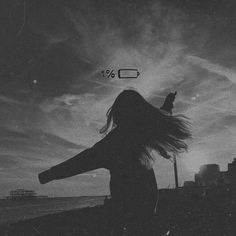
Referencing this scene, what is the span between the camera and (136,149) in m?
2.48

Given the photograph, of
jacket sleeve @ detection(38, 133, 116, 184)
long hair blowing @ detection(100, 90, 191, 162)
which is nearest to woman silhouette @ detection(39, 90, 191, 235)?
long hair blowing @ detection(100, 90, 191, 162)

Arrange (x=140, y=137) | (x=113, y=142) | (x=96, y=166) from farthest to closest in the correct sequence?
1. (x=140, y=137)
2. (x=113, y=142)
3. (x=96, y=166)

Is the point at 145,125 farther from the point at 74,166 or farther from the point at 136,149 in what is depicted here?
the point at 74,166

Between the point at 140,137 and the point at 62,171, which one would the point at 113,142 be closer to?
the point at 140,137

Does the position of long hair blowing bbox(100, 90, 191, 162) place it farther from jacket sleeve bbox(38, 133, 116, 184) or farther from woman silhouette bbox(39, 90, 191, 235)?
jacket sleeve bbox(38, 133, 116, 184)

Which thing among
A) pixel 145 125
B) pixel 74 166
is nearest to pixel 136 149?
pixel 145 125

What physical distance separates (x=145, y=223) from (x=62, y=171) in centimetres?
99

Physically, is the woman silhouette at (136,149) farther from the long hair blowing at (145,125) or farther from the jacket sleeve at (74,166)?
the jacket sleeve at (74,166)

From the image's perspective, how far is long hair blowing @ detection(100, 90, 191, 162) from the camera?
2439 mm

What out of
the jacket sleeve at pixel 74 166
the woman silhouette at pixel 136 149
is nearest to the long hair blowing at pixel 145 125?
the woman silhouette at pixel 136 149

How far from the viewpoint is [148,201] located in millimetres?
2537

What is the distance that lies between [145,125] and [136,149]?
200 millimetres

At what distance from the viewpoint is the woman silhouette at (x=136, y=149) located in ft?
7.89

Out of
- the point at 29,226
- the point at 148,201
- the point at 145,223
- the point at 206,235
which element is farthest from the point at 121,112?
the point at 29,226
